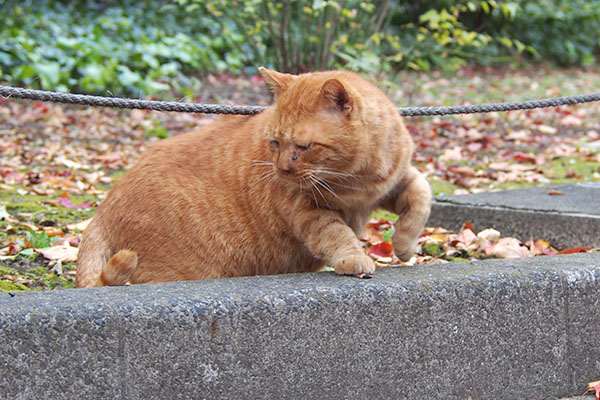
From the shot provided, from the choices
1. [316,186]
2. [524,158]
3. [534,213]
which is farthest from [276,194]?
[524,158]

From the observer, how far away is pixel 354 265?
2.41m

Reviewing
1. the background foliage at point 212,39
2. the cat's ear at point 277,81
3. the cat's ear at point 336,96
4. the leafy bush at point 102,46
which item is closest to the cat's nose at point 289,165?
the cat's ear at point 336,96

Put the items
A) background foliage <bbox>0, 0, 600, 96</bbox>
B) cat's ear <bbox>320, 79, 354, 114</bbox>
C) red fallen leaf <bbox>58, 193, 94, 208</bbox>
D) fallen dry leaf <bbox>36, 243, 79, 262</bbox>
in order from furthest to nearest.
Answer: background foliage <bbox>0, 0, 600, 96</bbox> → red fallen leaf <bbox>58, 193, 94, 208</bbox> → fallen dry leaf <bbox>36, 243, 79, 262</bbox> → cat's ear <bbox>320, 79, 354, 114</bbox>

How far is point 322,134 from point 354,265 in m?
0.50

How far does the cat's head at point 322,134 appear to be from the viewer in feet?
8.43

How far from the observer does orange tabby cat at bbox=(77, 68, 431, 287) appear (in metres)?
2.60

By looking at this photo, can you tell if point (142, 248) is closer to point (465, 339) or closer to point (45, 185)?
point (465, 339)

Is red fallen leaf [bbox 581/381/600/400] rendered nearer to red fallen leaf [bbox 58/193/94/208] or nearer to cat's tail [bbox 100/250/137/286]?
cat's tail [bbox 100/250/137/286]

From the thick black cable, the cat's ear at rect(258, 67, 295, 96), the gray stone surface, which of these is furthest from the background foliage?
the cat's ear at rect(258, 67, 295, 96)

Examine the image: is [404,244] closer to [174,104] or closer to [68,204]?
[174,104]

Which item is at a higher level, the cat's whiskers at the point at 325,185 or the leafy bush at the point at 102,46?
the cat's whiskers at the point at 325,185

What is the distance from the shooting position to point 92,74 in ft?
28.6

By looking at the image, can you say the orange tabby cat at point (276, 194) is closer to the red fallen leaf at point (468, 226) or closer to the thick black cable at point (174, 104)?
the thick black cable at point (174, 104)

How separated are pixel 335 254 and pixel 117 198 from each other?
0.92 meters
